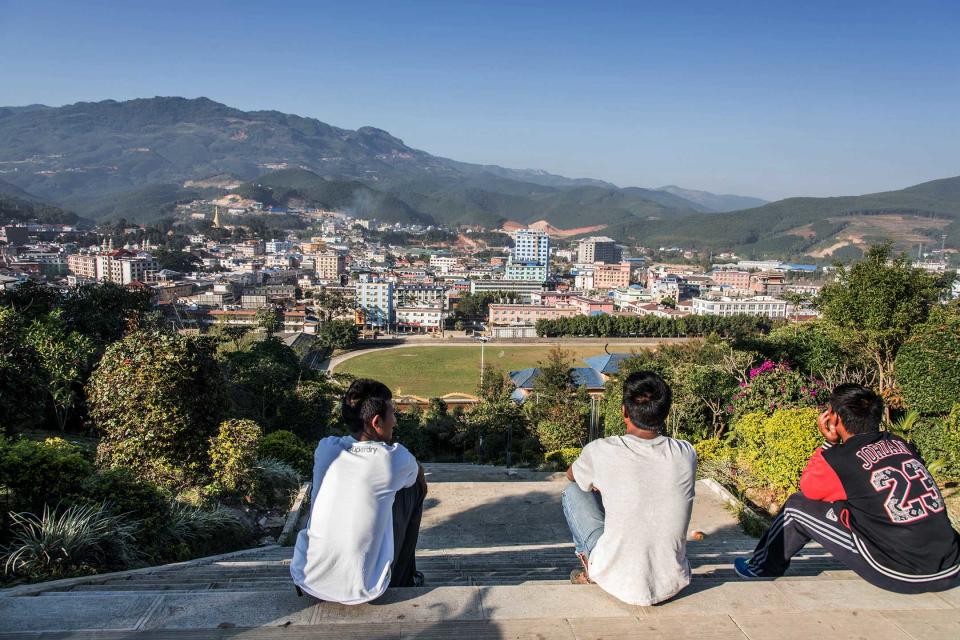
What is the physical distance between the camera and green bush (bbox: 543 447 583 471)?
8.79 m

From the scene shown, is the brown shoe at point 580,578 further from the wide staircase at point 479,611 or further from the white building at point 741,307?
the white building at point 741,307

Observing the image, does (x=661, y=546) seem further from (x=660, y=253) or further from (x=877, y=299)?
(x=660, y=253)

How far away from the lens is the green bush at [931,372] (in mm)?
6254

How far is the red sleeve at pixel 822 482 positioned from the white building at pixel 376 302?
148 feet

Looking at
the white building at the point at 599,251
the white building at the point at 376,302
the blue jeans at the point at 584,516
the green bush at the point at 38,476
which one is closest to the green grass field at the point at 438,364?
the white building at the point at 376,302

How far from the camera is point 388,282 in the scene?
4869cm

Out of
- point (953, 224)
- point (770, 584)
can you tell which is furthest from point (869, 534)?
point (953, 224)

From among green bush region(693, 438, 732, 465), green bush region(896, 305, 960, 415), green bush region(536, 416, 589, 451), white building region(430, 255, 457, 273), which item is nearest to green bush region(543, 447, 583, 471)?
green bush region(536, 416, 589, 451)

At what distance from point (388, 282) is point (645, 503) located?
4728 centimetres

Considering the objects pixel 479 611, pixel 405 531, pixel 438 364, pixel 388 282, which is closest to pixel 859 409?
pixel 479 611

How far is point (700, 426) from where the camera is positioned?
333 inches

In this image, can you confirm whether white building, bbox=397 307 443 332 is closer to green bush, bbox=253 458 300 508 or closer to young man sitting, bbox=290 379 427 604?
green bush, bbox=253 458 300 508

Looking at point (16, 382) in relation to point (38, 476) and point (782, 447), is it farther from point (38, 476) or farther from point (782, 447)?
point (782, 447)

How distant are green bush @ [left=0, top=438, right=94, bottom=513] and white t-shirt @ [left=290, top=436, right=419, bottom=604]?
6.09 feet
